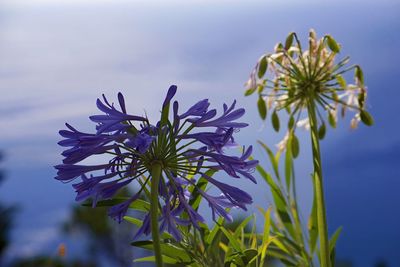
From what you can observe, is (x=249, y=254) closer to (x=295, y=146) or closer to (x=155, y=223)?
(x=155, y=223)

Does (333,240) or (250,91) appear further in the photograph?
(250,91)

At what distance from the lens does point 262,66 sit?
177 centimetres

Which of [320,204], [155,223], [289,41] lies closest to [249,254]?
[155,223]

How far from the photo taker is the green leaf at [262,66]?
5.80 feet

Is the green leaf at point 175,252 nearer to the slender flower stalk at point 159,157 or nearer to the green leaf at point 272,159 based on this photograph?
the slender flower stalk at point 159,157

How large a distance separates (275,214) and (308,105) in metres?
0.33

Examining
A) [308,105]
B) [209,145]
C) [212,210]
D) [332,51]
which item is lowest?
[212,210]

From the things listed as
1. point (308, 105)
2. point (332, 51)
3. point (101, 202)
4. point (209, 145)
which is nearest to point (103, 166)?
point (101, 202)

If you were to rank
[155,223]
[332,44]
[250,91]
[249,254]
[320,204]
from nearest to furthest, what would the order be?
[155,223] < [249,254] < [320,204] < [332,44] < [250,91]

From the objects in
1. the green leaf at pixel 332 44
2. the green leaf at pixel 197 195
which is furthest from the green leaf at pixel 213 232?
the green leaf at pixel 332 44

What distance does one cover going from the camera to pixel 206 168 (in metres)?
1.01

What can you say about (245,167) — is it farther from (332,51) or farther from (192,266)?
(332,51)

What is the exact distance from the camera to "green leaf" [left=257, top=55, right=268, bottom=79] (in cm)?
177

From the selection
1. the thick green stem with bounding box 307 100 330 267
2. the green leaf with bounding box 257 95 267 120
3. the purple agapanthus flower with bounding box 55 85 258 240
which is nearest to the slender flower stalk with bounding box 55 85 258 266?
the purple agapanthus flower with bounding box 55 85 258 240
